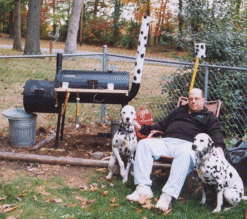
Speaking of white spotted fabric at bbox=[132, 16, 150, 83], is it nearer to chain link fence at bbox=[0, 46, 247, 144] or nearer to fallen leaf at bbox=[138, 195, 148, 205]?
chain link fence at bbox=[0, 46, 247, 144]

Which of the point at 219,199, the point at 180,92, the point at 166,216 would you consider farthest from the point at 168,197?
the point at 180,92

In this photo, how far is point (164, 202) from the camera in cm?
354

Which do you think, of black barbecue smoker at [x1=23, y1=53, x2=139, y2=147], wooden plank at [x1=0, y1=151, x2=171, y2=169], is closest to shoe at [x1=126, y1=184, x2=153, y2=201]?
wooden plank at [x1=0, y1=151, x2=171, y2=169]

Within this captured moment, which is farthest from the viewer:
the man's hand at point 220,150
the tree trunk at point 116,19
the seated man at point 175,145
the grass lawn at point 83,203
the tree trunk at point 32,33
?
the tree trunk at point 116,19

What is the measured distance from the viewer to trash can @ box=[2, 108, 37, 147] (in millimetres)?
5344

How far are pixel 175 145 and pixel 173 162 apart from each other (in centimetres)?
37

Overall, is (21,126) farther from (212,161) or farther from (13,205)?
(212,161)

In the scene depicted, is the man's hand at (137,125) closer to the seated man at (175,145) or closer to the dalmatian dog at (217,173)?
the seated man at (175,145)

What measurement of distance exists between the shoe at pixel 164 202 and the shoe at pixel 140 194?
0.22 m

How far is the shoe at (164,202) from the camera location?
350cm

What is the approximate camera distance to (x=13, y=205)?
357cm

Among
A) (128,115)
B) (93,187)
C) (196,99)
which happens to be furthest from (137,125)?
(93,187)

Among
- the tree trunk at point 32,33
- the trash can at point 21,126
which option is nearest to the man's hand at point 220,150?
the trash can at point 21,126

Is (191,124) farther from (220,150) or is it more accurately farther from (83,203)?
(83,203)
